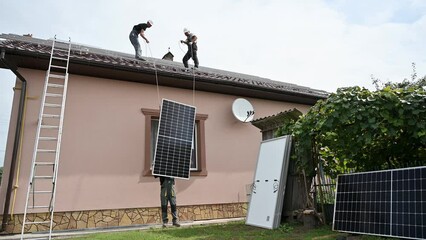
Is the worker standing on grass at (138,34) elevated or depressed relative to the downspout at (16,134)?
elevated

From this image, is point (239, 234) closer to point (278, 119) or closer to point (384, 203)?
point (384, 203)

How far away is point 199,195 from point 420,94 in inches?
216

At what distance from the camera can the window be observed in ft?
26.9

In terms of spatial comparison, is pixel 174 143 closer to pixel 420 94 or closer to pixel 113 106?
pixel 113 106

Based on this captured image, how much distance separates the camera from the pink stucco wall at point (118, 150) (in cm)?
731

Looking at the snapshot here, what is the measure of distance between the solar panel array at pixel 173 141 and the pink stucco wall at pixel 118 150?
1.29 metres

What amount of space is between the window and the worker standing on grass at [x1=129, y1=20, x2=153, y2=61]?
1.85m

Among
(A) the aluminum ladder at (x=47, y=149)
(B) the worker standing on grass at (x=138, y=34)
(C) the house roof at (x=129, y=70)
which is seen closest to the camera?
(A) the aluminum ladder at (x=47, y=149)

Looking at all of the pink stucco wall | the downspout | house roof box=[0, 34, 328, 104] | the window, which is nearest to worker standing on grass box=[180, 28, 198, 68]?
house roof box=[0, 34, 328, 104]

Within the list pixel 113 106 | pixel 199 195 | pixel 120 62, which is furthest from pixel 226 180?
pixel 120 62

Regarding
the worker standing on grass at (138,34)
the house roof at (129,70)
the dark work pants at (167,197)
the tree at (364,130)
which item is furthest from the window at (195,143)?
the tree at (364,130)

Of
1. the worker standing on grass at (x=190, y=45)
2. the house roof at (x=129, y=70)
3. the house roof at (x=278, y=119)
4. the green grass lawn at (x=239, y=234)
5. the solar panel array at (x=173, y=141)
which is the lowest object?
the green grass lawn at (x=239, y=234)

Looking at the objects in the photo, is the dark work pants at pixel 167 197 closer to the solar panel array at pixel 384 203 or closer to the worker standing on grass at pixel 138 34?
the solar panel array at pixel 384 203

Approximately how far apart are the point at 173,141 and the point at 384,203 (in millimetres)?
4262
